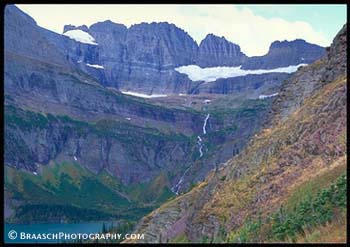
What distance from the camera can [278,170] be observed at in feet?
215

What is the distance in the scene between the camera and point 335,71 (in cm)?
8344

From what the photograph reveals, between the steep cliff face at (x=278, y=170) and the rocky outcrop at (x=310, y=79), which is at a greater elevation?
the rocky outcrop at (x=310, y=79)

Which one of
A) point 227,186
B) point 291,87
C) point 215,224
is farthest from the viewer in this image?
point 291,87

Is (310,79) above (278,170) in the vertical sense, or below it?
above

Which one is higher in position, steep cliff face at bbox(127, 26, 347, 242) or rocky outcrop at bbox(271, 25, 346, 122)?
rocky outcrop at bbox(271, 25, 346, 122)

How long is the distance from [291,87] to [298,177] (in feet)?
170

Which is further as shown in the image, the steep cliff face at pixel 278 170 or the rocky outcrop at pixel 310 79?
the rocky outcrop at pixel 310 79

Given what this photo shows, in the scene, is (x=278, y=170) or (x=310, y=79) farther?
(x=310, y=79)

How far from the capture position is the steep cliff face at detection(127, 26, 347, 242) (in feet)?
174

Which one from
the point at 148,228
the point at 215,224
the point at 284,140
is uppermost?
the point at 284,140

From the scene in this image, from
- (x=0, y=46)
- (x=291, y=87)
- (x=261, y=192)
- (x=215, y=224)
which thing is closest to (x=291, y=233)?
(x=0, y=46)

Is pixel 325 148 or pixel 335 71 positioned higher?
pixel 335 71

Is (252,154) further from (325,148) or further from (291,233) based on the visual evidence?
(291,233)

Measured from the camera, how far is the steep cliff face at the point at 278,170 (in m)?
53.1
